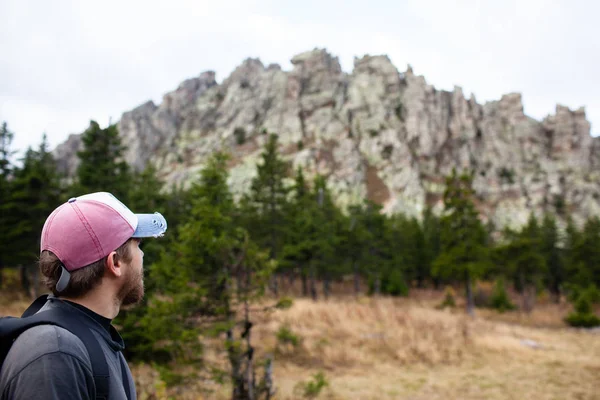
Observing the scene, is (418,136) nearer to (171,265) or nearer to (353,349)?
(353,349)

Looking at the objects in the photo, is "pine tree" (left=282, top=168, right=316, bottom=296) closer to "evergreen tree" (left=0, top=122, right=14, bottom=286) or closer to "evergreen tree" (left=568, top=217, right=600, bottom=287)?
"evergreen tree" (left=0, top=122, right=14, bottom=286)

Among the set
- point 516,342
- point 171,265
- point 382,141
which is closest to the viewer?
point 171,265

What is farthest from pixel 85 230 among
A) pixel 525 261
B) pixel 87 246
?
pixel 525 261

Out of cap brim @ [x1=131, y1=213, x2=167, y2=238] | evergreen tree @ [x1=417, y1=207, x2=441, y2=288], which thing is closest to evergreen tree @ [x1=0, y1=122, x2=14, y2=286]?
cap brim @ [x1=131, y1=213, x2=167, y2=238]

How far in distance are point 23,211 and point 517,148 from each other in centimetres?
11809

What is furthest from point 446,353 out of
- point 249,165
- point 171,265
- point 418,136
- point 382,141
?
point 418,136

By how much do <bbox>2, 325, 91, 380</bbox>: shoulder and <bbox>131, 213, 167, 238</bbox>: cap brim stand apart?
0.56m

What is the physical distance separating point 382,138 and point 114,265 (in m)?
98.0

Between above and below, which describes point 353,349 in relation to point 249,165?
below

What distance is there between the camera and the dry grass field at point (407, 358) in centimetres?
1099

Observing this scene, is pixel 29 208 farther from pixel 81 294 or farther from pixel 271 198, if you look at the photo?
pixel 81 294

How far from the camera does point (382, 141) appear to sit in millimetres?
95438

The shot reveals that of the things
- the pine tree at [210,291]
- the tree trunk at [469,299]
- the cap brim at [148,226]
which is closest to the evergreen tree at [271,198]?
the tree trunk at [469,299]

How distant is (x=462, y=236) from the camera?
2827cm
